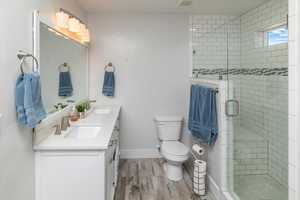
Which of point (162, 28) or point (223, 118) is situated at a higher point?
point (162, 28)

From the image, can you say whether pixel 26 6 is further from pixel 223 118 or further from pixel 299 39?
pixel 223 118

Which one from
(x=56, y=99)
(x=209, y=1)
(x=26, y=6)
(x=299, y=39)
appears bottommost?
(x=56, y=99)

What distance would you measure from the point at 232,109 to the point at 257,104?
0.35m

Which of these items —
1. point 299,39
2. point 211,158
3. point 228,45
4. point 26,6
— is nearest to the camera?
point 299,39

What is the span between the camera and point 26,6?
1718 millimetres

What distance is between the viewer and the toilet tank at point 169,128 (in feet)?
12.1

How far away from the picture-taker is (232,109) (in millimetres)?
2514

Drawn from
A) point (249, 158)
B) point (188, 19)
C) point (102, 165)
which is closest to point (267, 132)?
point (249, 158)

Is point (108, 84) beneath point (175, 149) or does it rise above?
above

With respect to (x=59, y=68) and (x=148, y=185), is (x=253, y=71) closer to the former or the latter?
(x=148, y=185)

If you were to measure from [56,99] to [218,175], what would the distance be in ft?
6.32

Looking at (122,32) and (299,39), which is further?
(122,32)

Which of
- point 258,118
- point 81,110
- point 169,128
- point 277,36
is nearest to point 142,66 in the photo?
point 169,128

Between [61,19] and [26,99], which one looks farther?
[61,19]
